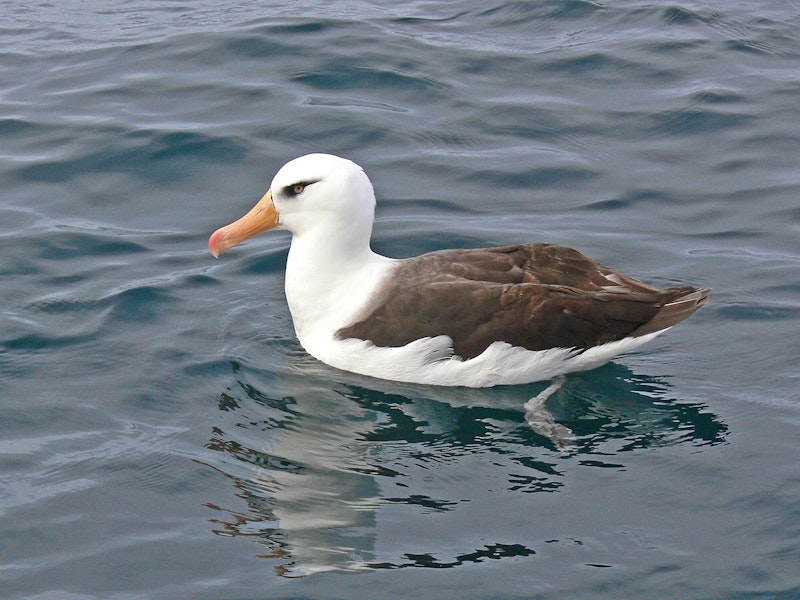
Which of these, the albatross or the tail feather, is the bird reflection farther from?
the tail feather

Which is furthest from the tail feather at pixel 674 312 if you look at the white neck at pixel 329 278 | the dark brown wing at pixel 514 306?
the white neck at pixel 329 278

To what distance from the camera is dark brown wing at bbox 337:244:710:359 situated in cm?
763

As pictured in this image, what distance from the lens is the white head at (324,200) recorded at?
26.3 ft

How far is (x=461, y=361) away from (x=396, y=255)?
239cm

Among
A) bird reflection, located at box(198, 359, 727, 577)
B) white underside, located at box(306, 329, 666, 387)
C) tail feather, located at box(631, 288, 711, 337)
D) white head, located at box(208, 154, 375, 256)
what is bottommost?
bird reflection, located at box(198, 359, 727, 577)

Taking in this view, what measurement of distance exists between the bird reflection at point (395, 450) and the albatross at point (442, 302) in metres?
0.21

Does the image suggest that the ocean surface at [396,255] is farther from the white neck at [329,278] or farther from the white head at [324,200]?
the white head at [324,200]

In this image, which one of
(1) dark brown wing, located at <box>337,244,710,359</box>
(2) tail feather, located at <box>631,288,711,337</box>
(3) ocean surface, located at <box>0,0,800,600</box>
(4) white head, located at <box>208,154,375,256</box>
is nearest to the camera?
(3) ocean surface, located at <box>0,0,800,600</box>

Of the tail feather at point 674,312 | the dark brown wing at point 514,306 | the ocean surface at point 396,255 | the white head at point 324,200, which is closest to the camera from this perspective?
the ocean surface at point 396,255

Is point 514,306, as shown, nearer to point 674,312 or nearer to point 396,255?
point 674,312

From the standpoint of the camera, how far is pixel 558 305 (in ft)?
25.2

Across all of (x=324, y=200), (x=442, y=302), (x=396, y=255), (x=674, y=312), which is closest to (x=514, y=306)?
(x=442, y=302)

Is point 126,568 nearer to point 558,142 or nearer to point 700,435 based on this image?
point 700,435

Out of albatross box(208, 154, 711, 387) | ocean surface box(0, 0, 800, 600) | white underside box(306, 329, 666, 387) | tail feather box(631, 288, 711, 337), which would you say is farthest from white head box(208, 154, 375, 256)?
tail feather box(631, 288, 711, 337)
